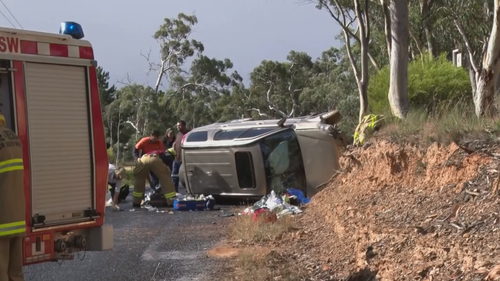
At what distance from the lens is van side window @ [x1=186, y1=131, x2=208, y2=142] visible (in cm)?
1656

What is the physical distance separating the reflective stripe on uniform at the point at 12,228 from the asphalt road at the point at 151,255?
2629 mm

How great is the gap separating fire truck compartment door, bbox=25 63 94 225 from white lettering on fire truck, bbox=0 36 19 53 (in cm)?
19

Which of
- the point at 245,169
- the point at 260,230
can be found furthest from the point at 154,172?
the point at 260,230

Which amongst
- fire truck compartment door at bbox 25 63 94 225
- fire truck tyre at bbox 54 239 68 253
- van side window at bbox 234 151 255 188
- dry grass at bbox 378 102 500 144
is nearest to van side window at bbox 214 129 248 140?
van side window at bbox 234 151 255 188

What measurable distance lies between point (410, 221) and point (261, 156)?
7.42m

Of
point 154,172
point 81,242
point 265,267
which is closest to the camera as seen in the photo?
point 81,242

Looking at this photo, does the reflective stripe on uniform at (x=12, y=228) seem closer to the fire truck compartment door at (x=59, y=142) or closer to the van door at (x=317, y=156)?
the fire truck compartment door at (x=59, y=142)

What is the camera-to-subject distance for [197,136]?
55.0 feet

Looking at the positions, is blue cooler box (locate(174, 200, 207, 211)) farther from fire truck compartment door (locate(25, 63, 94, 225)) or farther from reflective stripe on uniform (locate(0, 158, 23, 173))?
reflective stripe on uniform (locate(0, 158, 23, 173))

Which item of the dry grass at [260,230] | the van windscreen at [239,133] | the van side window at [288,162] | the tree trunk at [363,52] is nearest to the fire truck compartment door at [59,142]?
the dry grass at [260,230]

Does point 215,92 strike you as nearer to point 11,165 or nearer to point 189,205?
point 189,205

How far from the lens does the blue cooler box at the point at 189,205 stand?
1561 cm

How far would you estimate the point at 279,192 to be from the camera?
49.8 feet

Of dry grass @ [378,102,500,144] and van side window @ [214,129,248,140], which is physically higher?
dry grass @ [378,102,500,144]
